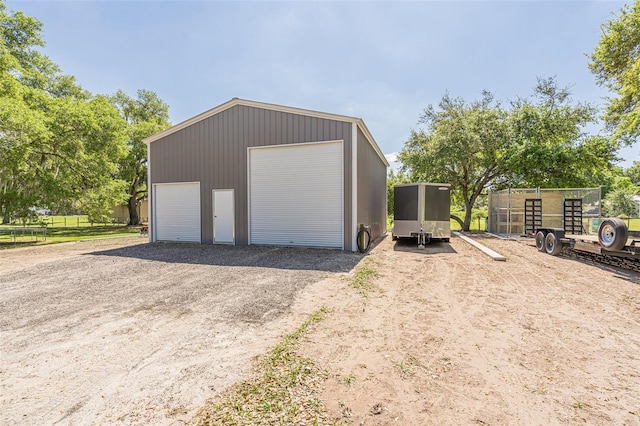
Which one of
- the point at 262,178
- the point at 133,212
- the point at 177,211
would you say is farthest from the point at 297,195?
the point at 133,212

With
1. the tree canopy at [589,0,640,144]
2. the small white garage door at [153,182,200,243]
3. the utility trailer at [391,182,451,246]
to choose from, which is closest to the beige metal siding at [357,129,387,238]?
the utility trailer at [391,182,451,246]

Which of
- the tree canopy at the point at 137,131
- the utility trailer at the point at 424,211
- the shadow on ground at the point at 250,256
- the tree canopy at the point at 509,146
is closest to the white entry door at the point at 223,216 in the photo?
the shadow on ground at the point at 250,256

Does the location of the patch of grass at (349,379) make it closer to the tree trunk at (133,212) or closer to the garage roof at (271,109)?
the garage roof at (271,109)

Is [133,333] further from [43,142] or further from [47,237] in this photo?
[47,237]

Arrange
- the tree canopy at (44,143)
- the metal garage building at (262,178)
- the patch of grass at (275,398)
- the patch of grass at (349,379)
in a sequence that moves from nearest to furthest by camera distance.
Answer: the patch of grass at (275,398) < the patch of grass at (349,379) < the metal garage building at (262,178) < the tree canopy at (44,143)

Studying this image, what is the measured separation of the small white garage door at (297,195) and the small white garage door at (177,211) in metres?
2.79

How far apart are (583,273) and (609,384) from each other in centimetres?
561

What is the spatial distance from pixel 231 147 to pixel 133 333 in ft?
27.9

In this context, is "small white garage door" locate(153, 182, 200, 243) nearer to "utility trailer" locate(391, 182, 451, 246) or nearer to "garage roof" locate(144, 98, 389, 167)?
"garage roof" locate(144, 98, 389, 167)

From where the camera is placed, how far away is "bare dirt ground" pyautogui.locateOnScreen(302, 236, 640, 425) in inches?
81.4

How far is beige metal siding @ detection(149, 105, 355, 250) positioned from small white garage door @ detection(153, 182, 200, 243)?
34cm

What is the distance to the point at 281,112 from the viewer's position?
32.8 ft

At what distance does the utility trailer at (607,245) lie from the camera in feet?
21.5

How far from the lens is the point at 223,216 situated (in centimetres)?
1105
